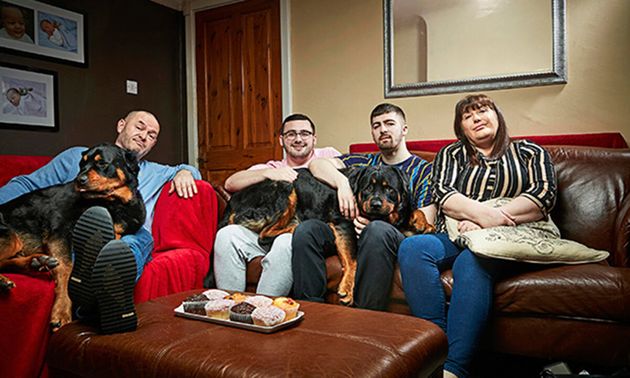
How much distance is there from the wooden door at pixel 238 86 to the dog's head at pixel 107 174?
7.55 feet

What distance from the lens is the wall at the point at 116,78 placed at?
3842 millimetres

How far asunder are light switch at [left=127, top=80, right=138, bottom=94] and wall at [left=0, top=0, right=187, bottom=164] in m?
0.04

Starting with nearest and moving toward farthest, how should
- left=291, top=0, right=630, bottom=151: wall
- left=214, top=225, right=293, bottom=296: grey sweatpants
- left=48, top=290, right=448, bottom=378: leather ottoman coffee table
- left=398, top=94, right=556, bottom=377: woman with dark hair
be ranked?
left=48, top=290, right=448, bottom=378: leather ottoman coffee table → left=398, top=94, right=556, bottom=377: woman with dark hair → left=214, top=225, right=293, bottom=296: grey sweatpants → left=291, top=0, right=630, bottom=151: wall

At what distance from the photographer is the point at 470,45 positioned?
3.31 meters

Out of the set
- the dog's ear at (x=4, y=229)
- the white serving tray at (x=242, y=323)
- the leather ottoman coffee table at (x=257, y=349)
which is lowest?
the leather ottoman coffee table at (x=257, y=349)

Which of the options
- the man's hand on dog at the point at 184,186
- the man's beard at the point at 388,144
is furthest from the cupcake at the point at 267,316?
the man's beard at the point at 388,144

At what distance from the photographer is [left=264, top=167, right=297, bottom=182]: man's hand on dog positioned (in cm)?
252

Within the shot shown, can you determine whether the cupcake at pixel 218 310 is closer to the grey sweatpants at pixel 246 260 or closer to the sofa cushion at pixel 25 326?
the sofa cushion at pixel 25 326

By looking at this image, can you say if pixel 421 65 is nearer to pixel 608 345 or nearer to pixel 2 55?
pixel 608 345

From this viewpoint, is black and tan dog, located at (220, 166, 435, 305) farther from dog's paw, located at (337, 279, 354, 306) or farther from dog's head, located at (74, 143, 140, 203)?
dog's head, located at (74, 143, 140, 203)

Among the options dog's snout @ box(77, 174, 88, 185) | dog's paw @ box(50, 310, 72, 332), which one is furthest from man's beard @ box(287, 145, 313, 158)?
dog's paw @ box(50, 310, 72, 332)

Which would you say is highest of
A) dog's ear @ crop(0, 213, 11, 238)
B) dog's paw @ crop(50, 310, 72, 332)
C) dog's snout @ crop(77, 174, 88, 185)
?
dog's snout @ crop(77, 174, 88, 185)

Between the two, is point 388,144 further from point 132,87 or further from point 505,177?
point 132,87

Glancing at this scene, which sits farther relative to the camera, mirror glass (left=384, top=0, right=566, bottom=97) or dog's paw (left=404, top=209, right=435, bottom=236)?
mirror glass (left=384, top=0, right=566, bottom=97)
